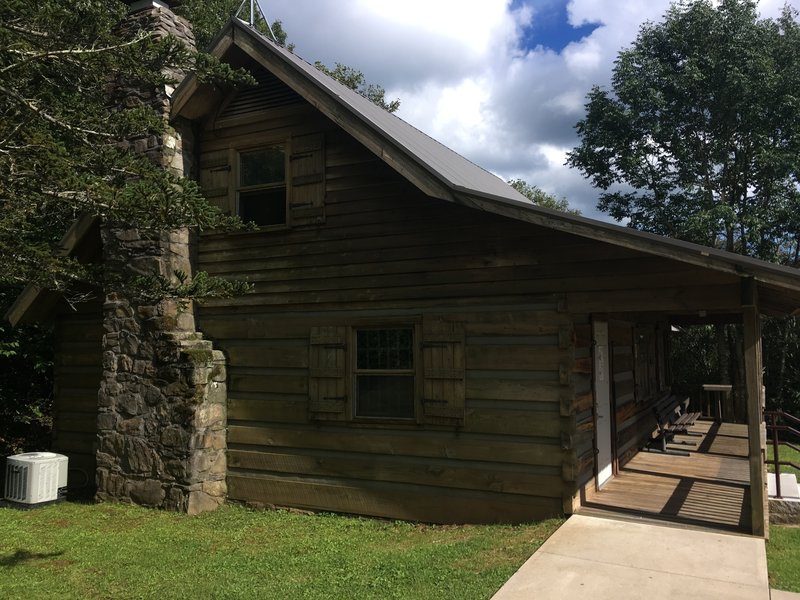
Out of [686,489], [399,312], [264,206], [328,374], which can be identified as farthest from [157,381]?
[686,489]

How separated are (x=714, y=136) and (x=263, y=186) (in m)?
15.5

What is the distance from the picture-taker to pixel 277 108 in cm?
880

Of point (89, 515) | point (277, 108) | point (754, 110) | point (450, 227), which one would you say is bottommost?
point (89, 515)

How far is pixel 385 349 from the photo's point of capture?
7.96 metres

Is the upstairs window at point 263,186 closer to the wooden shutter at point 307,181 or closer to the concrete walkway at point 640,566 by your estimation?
the wooden shutter at point 307,181

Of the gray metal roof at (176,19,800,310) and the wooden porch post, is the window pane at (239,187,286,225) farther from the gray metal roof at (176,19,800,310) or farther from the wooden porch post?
the wooden porch post

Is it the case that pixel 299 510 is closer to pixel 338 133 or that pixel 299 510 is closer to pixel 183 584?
pixel 183 584

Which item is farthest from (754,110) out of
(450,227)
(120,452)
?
(120,452)

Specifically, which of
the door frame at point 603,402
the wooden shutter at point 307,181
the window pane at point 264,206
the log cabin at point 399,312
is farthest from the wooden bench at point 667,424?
the window pane at point 264,206

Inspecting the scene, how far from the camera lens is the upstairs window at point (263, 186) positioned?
8812 mm

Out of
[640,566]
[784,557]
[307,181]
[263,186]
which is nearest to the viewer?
[640,566]

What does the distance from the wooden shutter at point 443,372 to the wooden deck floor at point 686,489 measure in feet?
6.16

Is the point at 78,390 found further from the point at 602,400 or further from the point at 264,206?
the point at 602,400

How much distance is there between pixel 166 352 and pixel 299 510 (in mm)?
2839
